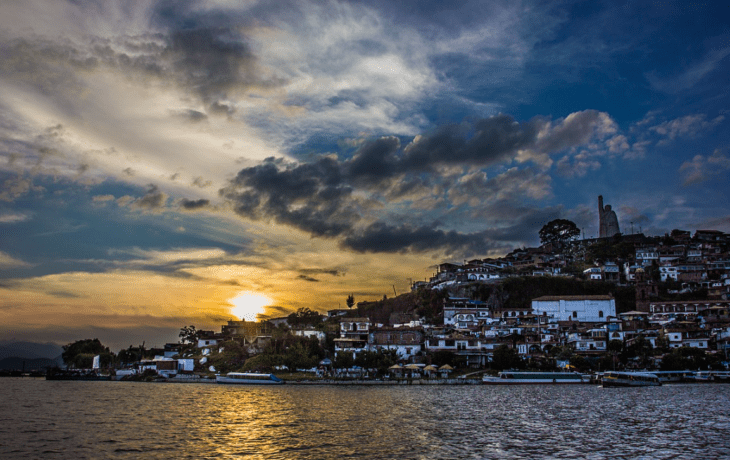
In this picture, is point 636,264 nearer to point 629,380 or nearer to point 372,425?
point 629,380

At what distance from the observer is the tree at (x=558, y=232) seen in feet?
541

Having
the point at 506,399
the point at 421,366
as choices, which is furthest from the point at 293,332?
the point at 506,399

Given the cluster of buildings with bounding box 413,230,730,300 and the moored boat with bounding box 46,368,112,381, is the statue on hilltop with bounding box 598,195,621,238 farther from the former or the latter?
the moored boat with bounding box 46,368,112,381

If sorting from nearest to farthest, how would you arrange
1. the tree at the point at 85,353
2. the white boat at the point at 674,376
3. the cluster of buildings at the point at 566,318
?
the white boat at the point at 674,376
the cluster of buildings at the point at 566,318
the tree at the point at 85,353

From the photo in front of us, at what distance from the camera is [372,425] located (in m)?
38.6

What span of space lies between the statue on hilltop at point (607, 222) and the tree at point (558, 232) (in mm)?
15173

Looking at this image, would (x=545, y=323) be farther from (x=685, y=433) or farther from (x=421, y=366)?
(x=685, y=433)

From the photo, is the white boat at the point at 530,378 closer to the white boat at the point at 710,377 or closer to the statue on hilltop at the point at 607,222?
the white boat at the point at 710,377

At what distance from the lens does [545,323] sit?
10225cm

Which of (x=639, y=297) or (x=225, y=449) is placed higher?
(x=639, y=297)

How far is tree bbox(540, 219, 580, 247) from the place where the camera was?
541ft

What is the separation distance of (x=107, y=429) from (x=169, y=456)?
39.3 feet

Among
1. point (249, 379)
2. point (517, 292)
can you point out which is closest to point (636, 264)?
point (517, 292)

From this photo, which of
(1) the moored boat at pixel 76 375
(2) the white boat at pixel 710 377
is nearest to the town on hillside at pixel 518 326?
(2) the white boat at pixel 710 377
